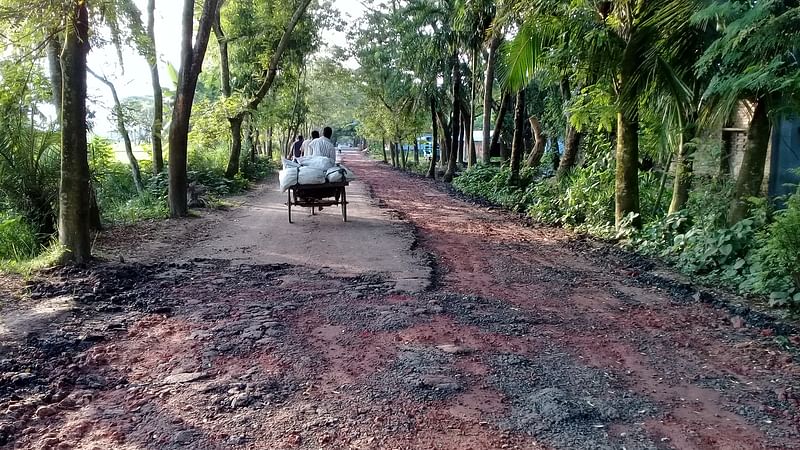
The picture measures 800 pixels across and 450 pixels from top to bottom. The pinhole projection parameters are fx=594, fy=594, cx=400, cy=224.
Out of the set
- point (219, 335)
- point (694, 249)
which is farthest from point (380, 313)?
point (694, 249)

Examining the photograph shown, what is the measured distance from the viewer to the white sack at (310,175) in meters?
11.1

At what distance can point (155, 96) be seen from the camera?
52.9 ft

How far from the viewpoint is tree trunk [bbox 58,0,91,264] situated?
283 inches

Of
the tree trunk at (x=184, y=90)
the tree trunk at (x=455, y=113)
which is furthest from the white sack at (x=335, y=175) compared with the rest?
the tree trunk at (x=455, y=113)

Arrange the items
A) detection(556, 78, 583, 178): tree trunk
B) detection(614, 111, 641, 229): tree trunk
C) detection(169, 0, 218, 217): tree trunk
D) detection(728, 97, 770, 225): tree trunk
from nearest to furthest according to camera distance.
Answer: detection(728, 97, 770, 225): tree trunk, detection(614, 111, 641, 229): tree trunk, detection(169, 0, 218, 217): tree trunk, detection(556, 78, 583, 178): tree trunk

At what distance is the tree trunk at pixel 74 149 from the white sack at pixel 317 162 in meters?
4.40

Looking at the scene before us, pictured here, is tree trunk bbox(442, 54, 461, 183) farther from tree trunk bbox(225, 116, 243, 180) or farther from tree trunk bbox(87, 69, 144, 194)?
tree trunk bbox(87, 69, 144, 194)

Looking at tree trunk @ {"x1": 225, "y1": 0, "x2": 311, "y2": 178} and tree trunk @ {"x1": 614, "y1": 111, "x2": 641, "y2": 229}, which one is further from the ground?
tree trunk @ {"x1": 225, "y1": 0, "x2": 311, "y2": 178}

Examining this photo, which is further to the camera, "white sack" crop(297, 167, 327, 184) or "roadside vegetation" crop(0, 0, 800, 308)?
"white sack" crop(297, 167, 327, 184)

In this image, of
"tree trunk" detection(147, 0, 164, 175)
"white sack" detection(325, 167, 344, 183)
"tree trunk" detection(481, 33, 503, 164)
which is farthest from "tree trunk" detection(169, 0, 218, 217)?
"tree trunk" detection(481, 33, 503, 164)

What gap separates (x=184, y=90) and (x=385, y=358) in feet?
29.9

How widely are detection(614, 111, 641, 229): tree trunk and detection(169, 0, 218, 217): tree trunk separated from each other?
8.14 metres

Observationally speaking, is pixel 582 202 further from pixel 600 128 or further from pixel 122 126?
pixel 122 126

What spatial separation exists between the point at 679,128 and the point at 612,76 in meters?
1.61
